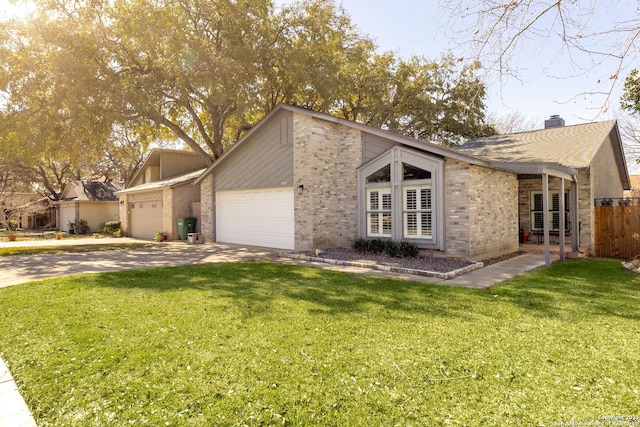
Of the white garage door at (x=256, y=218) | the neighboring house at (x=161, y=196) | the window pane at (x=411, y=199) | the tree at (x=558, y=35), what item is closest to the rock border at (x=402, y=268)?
the window pane at (x=411, y=199)

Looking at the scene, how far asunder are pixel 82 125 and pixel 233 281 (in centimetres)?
1118

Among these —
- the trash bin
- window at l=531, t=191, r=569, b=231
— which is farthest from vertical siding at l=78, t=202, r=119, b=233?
window at l=531, t=191, r=569, b=231

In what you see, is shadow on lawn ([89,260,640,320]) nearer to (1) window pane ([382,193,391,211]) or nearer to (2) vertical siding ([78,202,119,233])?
(1) window pane ([382,193,391,211])

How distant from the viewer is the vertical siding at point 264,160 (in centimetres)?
1372

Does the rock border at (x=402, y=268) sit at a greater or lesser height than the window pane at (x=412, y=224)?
lesser

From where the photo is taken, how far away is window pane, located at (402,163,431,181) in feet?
36.2

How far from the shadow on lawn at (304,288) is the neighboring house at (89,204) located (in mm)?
23273

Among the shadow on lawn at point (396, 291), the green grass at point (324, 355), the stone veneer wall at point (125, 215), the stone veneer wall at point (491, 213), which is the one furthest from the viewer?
the stone veneer wall at point (125, 215)

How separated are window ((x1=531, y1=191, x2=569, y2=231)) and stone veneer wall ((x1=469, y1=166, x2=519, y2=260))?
8.94 ft

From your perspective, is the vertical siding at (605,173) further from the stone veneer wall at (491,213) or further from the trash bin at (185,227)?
the trash bin at (185,227)

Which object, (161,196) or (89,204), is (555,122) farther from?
(89,204)

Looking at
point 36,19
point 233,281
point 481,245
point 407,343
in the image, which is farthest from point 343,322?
point 36,19

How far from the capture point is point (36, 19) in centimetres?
1427

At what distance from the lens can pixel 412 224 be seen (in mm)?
11352
